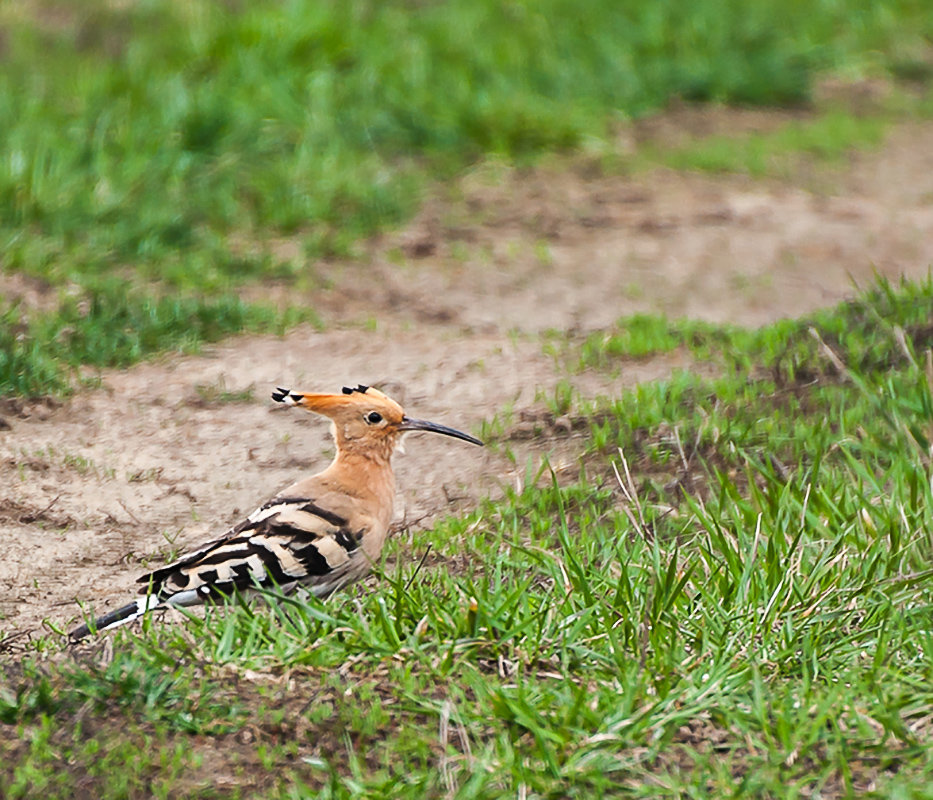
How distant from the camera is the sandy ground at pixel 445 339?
470cm

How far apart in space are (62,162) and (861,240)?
149 inches

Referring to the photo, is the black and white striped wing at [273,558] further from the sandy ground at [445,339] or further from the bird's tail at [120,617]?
the sandy ground at [445,339]

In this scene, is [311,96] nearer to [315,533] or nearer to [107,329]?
[107,329]

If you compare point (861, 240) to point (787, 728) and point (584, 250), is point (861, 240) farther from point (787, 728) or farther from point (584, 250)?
point (787, 728)

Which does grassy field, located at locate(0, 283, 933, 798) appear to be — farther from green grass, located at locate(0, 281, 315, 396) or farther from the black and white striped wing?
green grass, located at locate(0, 281, 315, 396)

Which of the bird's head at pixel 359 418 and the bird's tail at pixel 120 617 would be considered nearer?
the bird's tail at pixel 120 617

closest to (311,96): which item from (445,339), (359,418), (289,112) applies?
(289,112)

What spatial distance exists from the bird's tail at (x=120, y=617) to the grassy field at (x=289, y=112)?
191 cm

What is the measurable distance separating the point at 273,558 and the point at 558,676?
0.85m

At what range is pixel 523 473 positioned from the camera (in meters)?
4.93

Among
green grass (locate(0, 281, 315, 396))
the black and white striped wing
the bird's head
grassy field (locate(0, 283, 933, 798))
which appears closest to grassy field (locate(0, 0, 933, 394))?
green grass (locate(0, 281, 315, 396))

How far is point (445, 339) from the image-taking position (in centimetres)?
619

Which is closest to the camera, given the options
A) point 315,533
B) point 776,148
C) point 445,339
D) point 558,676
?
point 558,676

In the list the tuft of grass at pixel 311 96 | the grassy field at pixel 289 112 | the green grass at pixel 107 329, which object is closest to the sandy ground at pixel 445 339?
the green grass at pixel 107 329
